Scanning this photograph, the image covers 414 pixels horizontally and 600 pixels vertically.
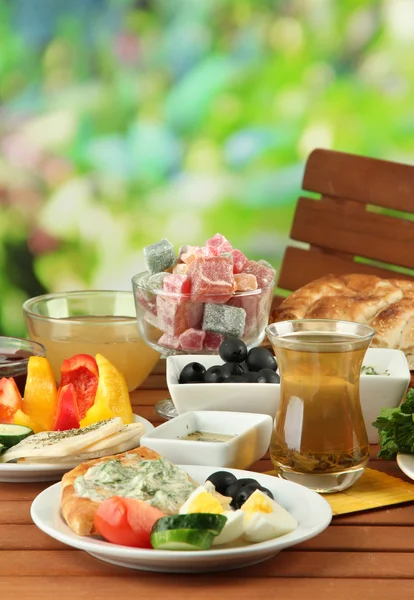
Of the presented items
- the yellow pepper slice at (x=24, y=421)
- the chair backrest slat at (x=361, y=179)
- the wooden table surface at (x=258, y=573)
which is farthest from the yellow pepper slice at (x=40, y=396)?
the chair backrest slat at (x=361, y=179)

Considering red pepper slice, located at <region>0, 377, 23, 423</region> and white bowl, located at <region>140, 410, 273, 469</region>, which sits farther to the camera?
red pepper slice, located at <region>0, 377, 23, 423</region>

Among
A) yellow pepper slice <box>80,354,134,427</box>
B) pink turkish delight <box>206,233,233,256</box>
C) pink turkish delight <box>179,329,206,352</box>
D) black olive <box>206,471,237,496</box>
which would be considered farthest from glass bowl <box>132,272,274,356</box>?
black olive <box>206,471,237,496</box>

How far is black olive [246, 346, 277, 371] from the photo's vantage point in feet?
5.45

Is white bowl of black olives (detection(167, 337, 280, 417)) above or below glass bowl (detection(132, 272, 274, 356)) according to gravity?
below

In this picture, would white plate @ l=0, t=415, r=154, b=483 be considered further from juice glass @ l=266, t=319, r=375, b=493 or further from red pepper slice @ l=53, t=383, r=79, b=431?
juice glass @ l=266, t=319, r=375, b=493

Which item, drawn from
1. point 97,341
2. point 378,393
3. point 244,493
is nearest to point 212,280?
point 97,341

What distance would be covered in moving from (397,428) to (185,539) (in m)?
0.46

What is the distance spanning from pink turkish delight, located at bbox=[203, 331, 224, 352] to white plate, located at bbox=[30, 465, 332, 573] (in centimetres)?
56

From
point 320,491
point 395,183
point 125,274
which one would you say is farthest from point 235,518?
point 125,274

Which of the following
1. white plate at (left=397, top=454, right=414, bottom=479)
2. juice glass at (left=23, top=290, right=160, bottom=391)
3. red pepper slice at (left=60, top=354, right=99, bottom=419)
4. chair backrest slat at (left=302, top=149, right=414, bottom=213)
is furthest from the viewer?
chair backrest slat at (left=302, top=149, right=414, bottom=213)

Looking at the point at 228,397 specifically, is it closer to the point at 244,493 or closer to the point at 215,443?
the point at 215,443

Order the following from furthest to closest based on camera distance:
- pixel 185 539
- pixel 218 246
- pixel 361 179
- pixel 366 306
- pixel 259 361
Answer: pixel 361 179
pixel 366 306
pixel 218 246
pixel 259 361
pixel 185 539

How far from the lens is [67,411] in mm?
1605

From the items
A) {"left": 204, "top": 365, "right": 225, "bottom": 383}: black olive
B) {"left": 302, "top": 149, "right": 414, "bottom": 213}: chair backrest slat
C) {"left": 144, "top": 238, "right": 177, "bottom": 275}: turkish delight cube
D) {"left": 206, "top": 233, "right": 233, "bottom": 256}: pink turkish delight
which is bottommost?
{"left": 204, "top": 365, "right": 225, "bottom": 383}: black olive
